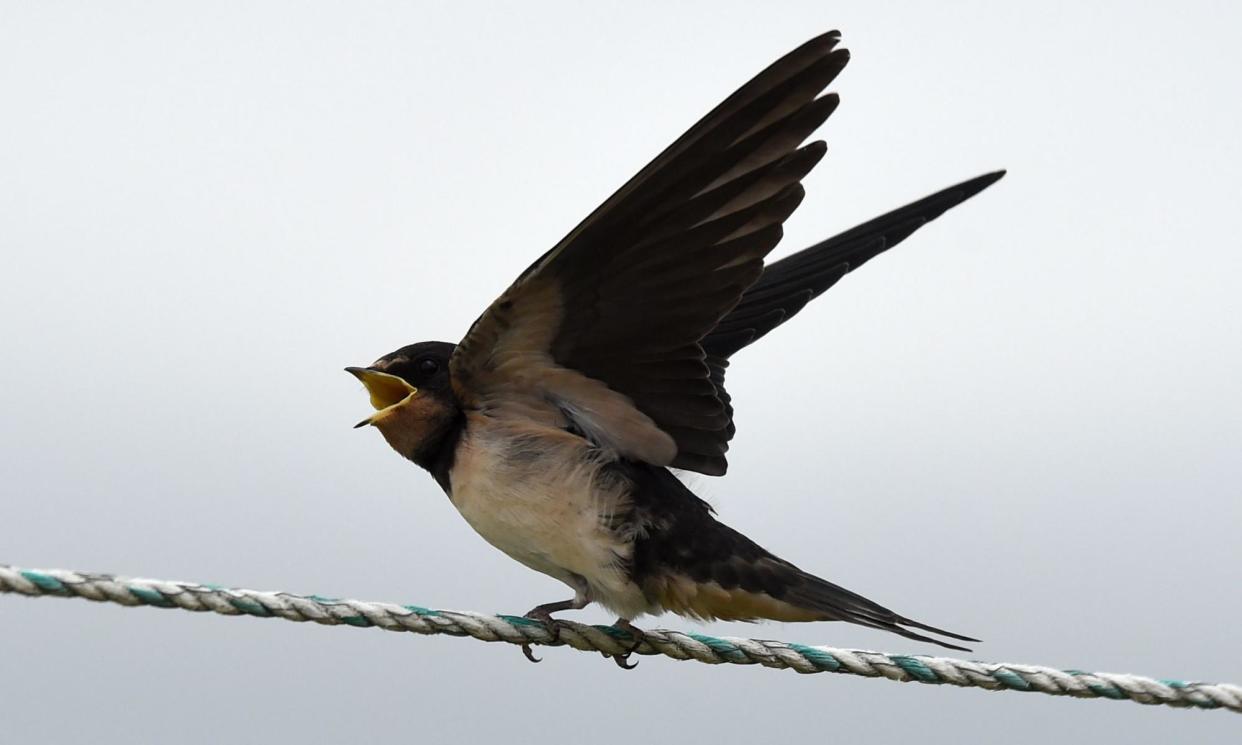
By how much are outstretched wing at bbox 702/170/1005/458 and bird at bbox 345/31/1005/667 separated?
58cm

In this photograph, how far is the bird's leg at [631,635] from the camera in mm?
3369

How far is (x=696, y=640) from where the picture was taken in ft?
10.0

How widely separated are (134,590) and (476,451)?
1.10m

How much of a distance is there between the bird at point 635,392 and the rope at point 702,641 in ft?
0.96

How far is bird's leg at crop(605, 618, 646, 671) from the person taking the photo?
3.37 m

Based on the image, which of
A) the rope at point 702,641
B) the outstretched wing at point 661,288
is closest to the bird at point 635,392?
the outstretched wing at point 661,288

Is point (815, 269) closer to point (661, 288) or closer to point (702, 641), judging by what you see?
point (661, 288)

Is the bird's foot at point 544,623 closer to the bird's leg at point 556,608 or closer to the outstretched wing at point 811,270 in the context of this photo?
the bird's leg at point 556,608

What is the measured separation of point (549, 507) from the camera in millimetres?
3404

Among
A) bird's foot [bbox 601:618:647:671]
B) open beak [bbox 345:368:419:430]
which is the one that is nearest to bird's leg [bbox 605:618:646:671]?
bird's foot [bbox 601:618:647:671]

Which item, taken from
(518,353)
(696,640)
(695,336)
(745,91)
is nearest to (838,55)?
(745,91)

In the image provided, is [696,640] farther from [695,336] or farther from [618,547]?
[695,336]

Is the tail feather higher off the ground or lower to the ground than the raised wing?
lower

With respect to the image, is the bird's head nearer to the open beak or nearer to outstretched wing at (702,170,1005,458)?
the open beak
